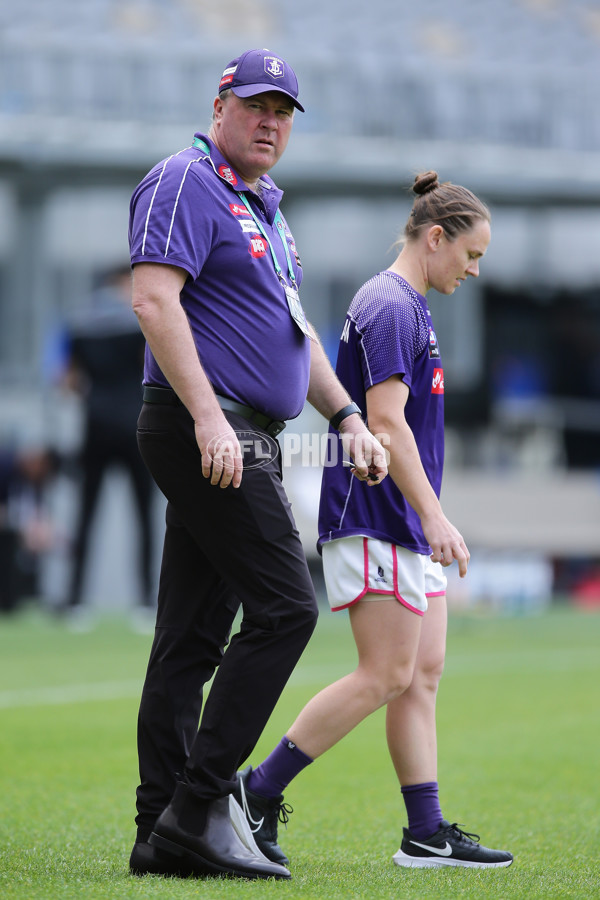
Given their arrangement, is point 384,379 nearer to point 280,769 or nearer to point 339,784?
point 280,769

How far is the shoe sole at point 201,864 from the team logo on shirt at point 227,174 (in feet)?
4.74

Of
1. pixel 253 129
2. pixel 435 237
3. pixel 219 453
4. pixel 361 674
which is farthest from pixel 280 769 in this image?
pixel 253 129

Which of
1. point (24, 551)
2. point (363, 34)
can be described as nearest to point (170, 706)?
point (24, 551)

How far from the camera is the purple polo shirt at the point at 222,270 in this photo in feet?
9.05

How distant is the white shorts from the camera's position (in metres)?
3.17

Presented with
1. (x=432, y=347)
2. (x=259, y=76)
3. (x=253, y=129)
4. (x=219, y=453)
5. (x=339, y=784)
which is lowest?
(x=339, y=784)

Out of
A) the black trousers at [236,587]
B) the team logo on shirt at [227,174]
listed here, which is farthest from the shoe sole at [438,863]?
the team logo on shirt at [227,174]

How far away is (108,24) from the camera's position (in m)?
22.3

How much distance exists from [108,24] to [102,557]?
35.0 feet

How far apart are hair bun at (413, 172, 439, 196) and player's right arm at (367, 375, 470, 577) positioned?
22.5 inches

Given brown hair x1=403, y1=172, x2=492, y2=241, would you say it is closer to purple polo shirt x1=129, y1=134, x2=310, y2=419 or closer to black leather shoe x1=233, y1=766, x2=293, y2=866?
purple polo shirt x1=129, y1=134, x2=310, y2=419

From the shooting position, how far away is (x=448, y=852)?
10.6 feet

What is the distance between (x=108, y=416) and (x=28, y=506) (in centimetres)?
268

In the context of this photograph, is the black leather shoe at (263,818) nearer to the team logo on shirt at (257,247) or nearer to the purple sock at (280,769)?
the purple sock at (280,769)
